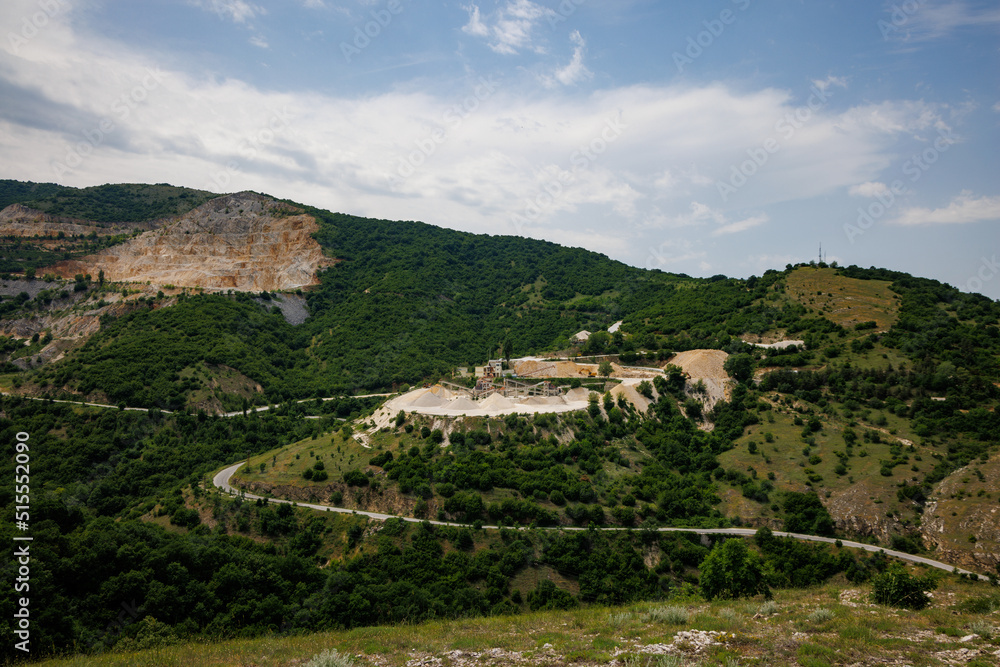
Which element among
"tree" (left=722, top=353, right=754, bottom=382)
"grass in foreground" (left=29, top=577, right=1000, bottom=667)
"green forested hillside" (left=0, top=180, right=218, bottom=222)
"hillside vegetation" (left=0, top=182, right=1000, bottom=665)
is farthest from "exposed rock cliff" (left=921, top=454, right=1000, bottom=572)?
"green forested hillside" (left=0, top=180, right=218, bottom=222)

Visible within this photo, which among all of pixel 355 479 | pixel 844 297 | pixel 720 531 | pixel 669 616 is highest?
pixel 844 297

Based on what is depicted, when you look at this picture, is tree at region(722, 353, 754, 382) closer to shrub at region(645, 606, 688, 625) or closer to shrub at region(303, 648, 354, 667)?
shrub at region(645, 606, 688, 625)

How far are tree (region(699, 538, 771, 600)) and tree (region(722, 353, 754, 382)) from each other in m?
32.2

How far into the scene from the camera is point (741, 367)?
55.4 metres

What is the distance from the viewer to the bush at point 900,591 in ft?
54.2

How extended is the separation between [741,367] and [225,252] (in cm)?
9021

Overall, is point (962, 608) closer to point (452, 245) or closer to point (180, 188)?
point (452, 245)

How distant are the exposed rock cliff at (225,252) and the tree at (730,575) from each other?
8804cm

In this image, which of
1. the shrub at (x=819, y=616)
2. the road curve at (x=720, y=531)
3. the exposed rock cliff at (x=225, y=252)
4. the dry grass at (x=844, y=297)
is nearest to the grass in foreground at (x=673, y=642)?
the shrub at (x=819, y=616)

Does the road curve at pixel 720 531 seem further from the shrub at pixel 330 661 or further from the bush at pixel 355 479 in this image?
the shrub at pixel 330 661

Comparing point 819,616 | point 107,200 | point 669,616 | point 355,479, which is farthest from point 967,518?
point 107,200

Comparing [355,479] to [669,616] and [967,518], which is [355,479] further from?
[967,518]

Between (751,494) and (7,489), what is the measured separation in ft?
144

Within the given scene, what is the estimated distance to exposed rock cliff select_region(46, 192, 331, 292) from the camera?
94812 millimetres
